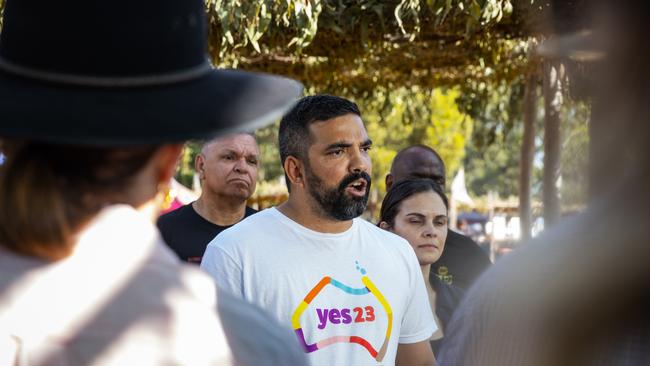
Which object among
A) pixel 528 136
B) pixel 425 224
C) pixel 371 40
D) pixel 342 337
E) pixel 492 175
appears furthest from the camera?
pixel 492 175

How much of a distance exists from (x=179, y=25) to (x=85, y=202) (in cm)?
32

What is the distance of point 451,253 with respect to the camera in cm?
566

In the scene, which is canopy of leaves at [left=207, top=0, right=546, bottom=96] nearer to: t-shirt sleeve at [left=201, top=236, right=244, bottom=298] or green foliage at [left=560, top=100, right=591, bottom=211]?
t-shirt sleeve at [left=201, top=236, right=244, bottom=298]

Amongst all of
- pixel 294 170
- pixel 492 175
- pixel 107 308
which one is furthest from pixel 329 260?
pixel 492 175

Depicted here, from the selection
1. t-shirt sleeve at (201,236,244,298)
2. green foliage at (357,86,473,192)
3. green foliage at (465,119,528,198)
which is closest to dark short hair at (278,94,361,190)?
t-shirt sleeve at (201,236,244,298)

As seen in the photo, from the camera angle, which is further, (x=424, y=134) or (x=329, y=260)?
(x=424, y=134)

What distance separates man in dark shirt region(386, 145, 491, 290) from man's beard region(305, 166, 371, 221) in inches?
64.2

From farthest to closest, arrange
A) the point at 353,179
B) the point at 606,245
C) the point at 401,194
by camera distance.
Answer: the point at 401,194
the point at 353,179
the point at 606,245

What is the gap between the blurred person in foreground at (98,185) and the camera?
1.29 metres

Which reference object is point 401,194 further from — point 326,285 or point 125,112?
point 125,112

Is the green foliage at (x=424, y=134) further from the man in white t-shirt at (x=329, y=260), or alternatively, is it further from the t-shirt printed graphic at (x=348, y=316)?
the t-shirt printed graphic at (x=348, y=316)

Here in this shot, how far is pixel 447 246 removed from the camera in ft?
18.7

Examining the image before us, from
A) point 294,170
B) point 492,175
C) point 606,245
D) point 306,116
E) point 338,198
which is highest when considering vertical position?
point 492,175

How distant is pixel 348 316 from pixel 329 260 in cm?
24
